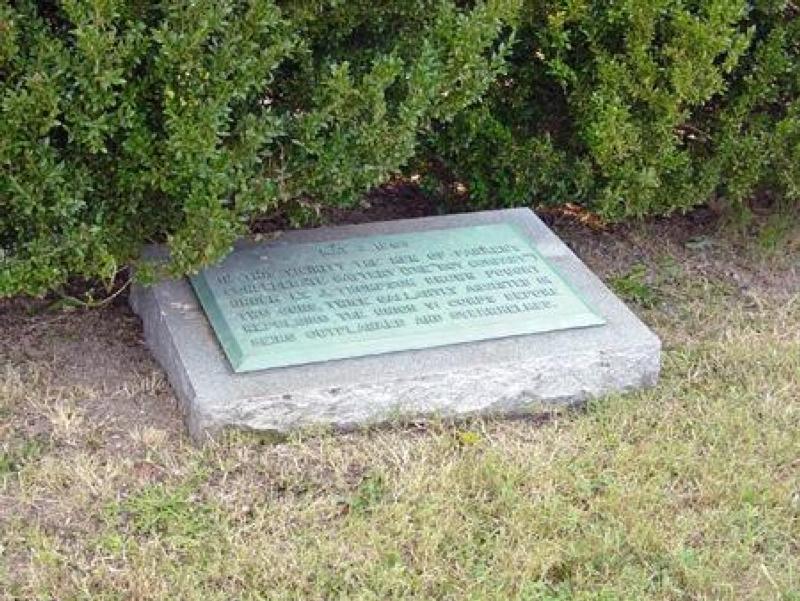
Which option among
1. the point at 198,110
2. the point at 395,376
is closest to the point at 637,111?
the point at 395,376

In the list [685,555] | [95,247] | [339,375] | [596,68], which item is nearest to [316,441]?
[339,375]

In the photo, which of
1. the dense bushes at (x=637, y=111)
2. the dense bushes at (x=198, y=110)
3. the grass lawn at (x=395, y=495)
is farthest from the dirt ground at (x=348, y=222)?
the dense bushes at (x=198, y=110)

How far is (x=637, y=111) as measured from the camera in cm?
447

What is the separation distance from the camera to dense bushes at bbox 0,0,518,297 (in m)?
3.16

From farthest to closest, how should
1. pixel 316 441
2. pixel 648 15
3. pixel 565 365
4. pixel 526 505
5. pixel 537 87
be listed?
1. pixel 537 87
2. pixel 648 15
3. pixel 565 365
4. pixel 316 441
5. pixel 526 505

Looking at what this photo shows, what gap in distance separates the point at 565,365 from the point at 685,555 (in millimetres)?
759

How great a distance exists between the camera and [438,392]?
354 centimetres

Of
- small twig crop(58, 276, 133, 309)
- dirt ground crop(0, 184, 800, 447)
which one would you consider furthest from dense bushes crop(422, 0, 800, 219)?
small twig crop(58, 276, 133, 309)

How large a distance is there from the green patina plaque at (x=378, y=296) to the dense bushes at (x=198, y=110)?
22cm

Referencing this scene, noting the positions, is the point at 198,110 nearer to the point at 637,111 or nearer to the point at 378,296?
the point at 378,296

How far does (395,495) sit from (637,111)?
1915mm

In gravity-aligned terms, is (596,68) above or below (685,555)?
above

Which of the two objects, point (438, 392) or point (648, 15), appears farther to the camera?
point (648, 15)

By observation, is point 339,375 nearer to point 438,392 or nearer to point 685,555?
point 438,392
